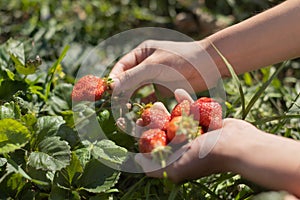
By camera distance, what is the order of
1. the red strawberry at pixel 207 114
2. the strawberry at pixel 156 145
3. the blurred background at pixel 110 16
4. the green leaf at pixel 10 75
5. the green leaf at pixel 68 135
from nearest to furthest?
the strawberry at pixel 156 145
the red strawberry at pixel 207 114
the green leaf at pixel 68 135
the green leaf at pixel 10 75
the blurred background at pixel 110 16

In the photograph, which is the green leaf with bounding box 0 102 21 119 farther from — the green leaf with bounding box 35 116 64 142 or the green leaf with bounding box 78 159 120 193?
the green leaf with bounding box 78 159 120 193

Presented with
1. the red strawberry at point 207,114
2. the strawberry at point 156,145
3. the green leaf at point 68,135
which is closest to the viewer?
the strawberry at point 156,145

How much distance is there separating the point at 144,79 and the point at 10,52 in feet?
1.10

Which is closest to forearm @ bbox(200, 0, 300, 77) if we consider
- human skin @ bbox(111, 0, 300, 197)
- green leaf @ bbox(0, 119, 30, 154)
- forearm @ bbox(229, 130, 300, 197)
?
human skin @ bbox(111, 0, 300, 197)

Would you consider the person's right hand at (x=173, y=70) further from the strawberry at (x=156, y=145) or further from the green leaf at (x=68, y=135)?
the strawberry at (x=156, y=145)

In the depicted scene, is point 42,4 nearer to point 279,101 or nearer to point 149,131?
point 279,101

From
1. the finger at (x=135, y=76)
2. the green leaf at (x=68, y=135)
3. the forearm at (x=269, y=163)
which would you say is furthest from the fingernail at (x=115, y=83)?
the forearm at (x=269, y=163)

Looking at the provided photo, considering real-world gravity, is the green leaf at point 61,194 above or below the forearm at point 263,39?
below

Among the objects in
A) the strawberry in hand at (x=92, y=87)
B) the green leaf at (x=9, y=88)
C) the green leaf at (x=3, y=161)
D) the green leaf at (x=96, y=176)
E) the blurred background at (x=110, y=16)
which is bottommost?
the blurred background at (x=110, y=16)

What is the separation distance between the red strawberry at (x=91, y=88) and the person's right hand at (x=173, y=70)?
4 cm

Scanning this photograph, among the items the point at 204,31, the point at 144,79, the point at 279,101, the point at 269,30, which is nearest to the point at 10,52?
the point at 144,79

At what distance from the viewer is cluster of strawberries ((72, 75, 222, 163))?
3.04 feet

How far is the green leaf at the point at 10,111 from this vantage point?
1.06m

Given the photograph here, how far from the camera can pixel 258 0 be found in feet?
7.18
